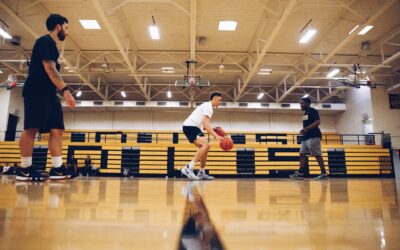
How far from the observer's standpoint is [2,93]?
13555 mm

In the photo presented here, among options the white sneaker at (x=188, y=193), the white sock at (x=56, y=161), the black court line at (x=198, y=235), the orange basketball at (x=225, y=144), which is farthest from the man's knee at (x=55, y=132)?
the orange basketball at (x=225, y=144)

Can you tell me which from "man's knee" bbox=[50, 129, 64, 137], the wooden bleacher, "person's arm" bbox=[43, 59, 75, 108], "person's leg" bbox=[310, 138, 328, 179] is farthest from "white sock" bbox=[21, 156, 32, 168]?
the wooden bleacher

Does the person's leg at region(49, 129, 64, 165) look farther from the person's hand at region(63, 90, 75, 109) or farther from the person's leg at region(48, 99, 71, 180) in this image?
the person's hand at region(63, 90, 75, 109)

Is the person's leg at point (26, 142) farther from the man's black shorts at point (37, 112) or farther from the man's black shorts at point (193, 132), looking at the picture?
the man's black shorts at point (193, 132)

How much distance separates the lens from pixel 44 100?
212 centimetres

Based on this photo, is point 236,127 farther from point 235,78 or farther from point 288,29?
point 288,29

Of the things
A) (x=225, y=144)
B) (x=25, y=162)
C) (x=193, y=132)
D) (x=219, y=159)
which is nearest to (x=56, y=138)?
(x=25, y=162)

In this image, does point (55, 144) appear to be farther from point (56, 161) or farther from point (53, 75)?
point (53, 75)

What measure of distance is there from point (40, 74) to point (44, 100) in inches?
10.2

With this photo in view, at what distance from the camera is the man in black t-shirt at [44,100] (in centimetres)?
210

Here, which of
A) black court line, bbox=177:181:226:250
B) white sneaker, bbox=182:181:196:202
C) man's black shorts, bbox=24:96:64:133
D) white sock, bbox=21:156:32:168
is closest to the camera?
black court line, bbox=177:181:226:250

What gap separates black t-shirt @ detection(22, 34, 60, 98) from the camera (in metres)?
2.13

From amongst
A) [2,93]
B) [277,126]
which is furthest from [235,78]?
[2,93]

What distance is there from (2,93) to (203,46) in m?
11.2
